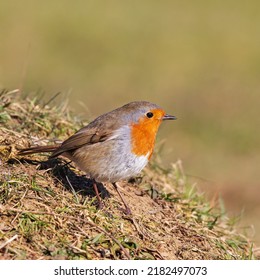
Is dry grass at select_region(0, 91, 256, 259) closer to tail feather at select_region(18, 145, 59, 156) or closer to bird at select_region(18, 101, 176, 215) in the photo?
tail feather at select_region(18, 145, 59, 156)

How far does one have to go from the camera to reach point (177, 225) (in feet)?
19.8

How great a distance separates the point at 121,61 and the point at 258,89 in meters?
3.27

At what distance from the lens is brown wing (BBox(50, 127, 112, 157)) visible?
5.96 meters

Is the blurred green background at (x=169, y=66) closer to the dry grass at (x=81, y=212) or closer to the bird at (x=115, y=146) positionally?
the dry grass at (x=81, y=212)

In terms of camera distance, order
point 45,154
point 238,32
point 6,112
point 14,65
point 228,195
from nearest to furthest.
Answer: point 45,154 → point 6,112 → point 228,195 → point 14,65 → point 238,32

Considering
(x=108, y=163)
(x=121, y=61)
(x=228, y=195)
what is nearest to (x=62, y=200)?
(x=108, y=163)

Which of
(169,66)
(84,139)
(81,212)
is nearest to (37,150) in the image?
(84,139)

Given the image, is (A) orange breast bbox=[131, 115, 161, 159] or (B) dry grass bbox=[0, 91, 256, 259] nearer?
(B) dry grass bbox=[0, 91, 256, 259]

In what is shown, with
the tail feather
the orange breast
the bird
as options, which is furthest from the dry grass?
the orange breast

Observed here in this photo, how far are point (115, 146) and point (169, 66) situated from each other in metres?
10.2

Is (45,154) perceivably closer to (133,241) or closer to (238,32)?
(133,241)

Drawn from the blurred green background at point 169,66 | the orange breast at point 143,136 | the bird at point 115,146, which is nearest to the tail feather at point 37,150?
the bird at point 115,146

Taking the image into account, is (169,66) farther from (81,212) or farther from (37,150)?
(81,212)

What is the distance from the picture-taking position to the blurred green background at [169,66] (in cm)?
1119
